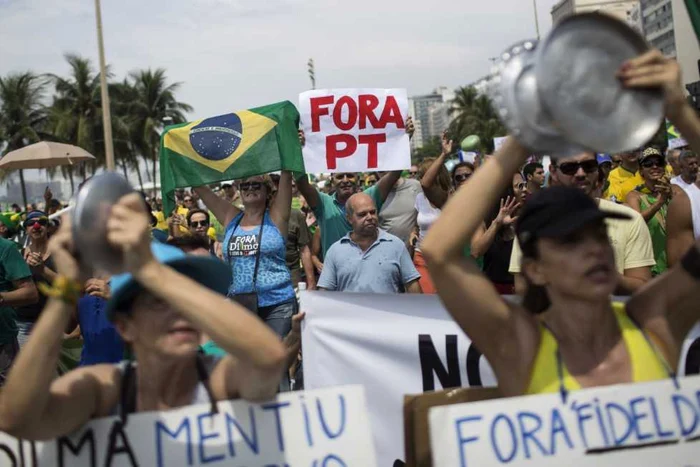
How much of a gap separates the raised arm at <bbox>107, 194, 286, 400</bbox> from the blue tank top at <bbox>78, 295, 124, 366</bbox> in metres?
2.84

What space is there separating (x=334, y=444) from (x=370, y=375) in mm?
1918

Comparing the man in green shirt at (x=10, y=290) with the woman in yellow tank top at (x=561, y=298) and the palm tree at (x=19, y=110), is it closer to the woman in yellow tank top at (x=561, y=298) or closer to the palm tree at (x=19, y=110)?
the woman in yellow tank top at (x=561, y=298)

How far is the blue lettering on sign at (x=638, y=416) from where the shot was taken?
2.58m

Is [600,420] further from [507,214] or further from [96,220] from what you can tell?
[507,214]

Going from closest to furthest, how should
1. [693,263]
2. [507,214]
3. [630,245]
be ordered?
[693,263], [630,245], [507,214]

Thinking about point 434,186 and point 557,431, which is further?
point 434,186

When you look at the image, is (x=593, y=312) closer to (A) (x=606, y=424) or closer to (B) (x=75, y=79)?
(A) (x=606, y=424)

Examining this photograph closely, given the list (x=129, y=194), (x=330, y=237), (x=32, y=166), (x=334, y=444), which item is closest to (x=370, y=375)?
(x=334, y=444)

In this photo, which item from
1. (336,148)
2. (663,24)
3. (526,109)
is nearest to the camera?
(526,109)

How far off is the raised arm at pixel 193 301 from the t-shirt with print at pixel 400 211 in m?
5.82

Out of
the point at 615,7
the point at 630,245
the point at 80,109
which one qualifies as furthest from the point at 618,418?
the point at 615,7

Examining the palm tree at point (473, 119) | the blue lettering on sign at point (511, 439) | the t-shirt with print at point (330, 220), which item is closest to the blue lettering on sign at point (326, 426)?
the blue lettering on sign at point (511, 439)

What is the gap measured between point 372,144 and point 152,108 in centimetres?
6383

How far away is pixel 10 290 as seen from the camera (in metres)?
6.07
